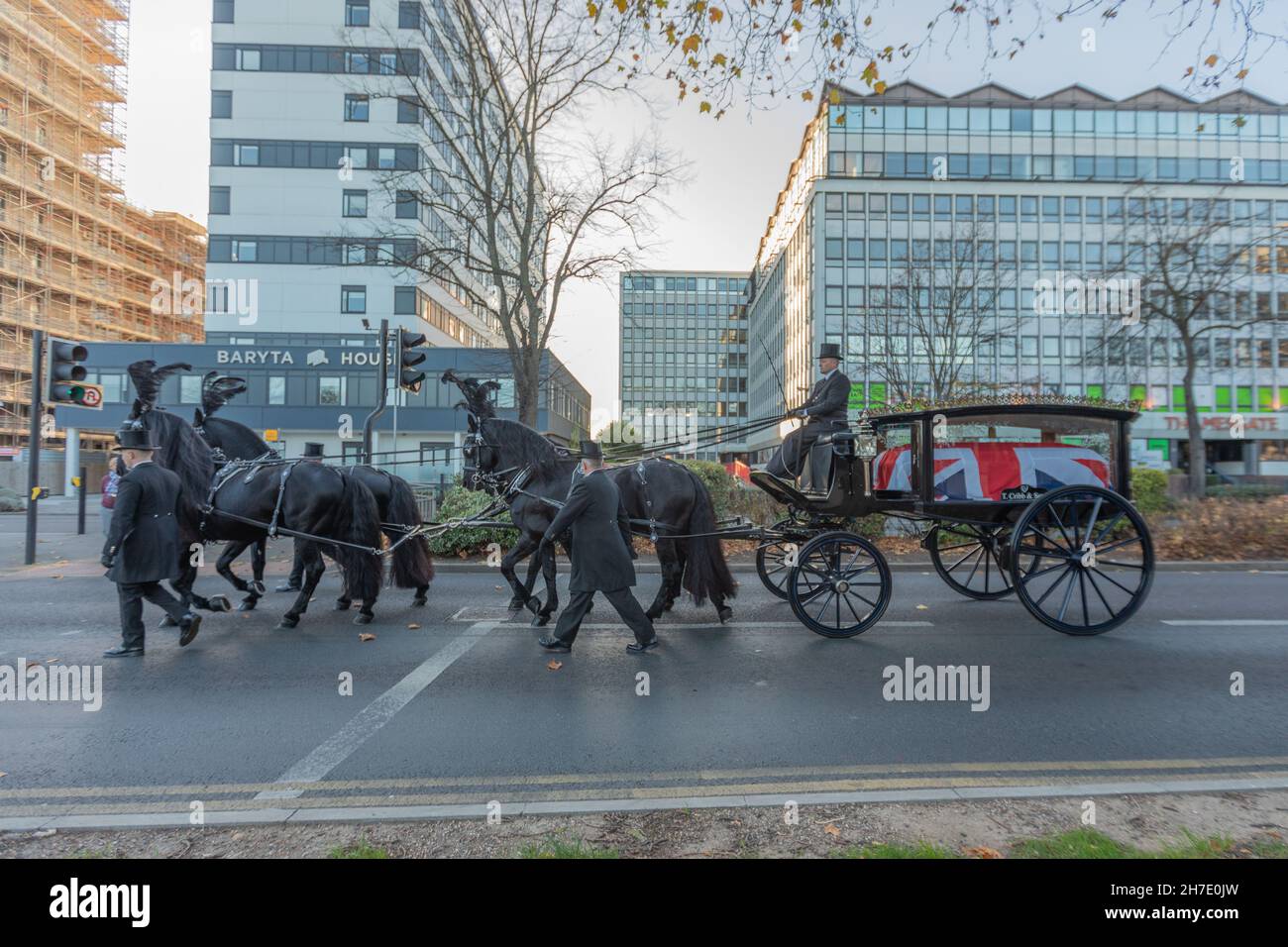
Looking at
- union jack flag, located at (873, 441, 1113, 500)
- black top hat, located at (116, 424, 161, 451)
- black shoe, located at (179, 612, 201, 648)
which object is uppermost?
black top hat, located at (116, 424, 161, 451)

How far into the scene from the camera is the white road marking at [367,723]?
12.5 feet

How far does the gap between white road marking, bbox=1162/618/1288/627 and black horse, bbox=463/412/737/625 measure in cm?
465

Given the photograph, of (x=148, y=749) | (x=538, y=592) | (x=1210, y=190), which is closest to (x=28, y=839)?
(x=148, y=749)

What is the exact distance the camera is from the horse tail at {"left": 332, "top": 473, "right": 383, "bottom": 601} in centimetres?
758

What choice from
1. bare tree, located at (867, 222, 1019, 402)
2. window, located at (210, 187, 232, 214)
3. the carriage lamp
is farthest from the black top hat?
window, located at (210, 187, 232, 214)

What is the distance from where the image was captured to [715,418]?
118 m

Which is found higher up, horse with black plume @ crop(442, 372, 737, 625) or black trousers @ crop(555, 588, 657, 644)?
horse with black plume @ crop(442, 372, 737, 625)

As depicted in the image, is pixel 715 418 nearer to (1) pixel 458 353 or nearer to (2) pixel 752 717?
(1) pixel 458 353

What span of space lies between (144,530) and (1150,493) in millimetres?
16929

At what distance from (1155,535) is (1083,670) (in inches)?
362

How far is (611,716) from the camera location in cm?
471

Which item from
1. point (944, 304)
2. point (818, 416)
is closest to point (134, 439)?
point (818, 416)

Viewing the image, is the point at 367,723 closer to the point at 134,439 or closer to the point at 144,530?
the point at 144,530

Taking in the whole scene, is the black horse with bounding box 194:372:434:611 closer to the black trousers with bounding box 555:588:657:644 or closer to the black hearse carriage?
the black trousers with bounding box 555:588:657:644
